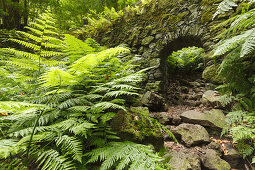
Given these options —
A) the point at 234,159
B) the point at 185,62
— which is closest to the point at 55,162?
the point at 234,159

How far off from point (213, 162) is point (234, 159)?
0.38 m

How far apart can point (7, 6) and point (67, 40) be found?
6042 mm

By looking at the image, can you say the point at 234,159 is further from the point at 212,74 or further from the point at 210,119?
the point at 212,74

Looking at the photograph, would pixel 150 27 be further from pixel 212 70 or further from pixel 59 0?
pixel 59 0

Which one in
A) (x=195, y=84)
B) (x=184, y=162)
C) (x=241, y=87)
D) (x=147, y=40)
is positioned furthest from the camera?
(x=195, y=84)

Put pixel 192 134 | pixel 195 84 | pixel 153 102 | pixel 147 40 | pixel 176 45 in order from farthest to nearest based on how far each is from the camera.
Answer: pixel 195 84 < pixel 147 40 < pixel 176 45 < pixel 153 102 < pixel 192 134

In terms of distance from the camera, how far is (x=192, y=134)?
2164 millimetres

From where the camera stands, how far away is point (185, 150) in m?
2.01

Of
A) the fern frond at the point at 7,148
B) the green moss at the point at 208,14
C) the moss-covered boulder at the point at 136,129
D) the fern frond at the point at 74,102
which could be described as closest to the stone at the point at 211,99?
the green moss at the point at 208,14

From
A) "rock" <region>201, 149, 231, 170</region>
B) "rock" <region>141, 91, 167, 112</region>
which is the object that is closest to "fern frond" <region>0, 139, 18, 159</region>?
"rock" <region>201, 149, 231, 170</region>

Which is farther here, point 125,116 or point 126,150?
point 125,116

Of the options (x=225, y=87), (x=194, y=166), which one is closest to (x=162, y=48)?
(x=225, y=87)

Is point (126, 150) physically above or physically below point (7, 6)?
below

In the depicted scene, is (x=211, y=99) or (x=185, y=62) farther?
(x=185, y=62)
